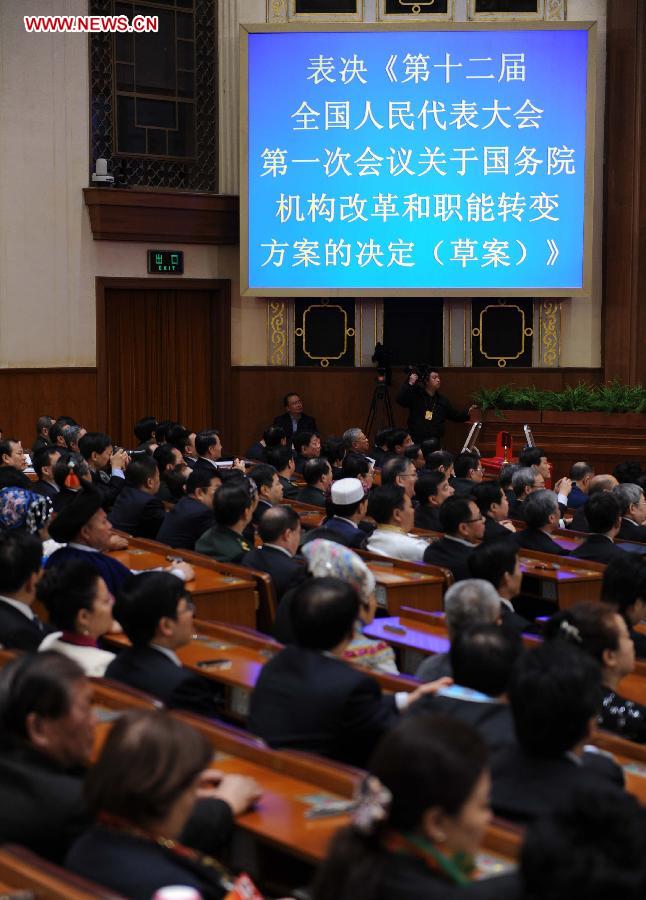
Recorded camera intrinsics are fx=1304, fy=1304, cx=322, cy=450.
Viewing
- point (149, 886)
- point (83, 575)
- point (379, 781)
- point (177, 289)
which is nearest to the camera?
point (379, 781)

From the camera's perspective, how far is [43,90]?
11.8 meters

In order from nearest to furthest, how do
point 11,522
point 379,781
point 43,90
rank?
point 379,781, point 11,522, point 43,90

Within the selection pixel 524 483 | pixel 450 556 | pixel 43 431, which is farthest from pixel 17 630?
pixel 43 431

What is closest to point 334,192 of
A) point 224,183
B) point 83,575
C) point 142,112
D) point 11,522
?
point 224,183

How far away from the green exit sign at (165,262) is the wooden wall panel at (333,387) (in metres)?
1.14

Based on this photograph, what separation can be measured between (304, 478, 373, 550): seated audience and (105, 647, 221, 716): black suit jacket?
243 cm

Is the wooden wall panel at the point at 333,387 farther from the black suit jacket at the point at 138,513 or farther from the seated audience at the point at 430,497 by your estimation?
the black suit jacket at the point at 138,513

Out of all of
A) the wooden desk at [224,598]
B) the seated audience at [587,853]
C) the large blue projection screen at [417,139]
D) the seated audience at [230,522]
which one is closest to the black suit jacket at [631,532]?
the seated audience at [230,522]

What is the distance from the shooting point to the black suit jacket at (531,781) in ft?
8.73

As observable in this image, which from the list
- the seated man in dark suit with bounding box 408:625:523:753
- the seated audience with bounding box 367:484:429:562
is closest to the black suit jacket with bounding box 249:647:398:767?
the seated man in dark suit with bounding box 408:625:523:753

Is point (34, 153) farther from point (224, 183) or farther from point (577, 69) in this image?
point (577, 69)

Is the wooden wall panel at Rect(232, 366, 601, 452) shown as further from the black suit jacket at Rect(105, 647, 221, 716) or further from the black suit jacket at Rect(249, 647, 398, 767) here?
the black suit jacket at Rect(249, 647, 398, 767)

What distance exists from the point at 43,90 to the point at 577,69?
193 inches

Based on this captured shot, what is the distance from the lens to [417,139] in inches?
474
